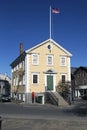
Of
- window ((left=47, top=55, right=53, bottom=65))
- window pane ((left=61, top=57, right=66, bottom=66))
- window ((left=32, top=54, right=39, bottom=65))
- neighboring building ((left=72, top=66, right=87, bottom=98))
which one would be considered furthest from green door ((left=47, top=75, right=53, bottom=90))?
neighboring building ((left=72, top=66, right=87, bottom=98))

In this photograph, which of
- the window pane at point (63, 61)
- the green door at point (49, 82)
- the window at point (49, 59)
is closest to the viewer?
the green door at point (49, 82)

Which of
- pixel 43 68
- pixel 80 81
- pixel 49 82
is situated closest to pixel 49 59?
pixel 43 68

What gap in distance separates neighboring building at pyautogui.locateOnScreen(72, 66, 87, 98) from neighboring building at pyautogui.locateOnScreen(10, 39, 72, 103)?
3144 centimetres

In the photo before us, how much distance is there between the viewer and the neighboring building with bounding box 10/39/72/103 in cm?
4838

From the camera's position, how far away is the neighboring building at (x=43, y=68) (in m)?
48.4

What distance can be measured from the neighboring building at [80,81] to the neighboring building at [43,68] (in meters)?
31.4

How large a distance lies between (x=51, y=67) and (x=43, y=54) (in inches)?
92.4

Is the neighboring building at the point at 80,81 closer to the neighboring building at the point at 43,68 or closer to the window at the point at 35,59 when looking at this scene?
the neighboring building at the point at 43,68

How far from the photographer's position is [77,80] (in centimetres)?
8544

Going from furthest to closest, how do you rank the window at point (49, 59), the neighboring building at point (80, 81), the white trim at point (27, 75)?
the neighboring building at point (80, 81) < the window at point (49, 59) < the white trim at point (27, 75)

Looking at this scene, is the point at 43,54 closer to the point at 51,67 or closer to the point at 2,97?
the point at 51,67

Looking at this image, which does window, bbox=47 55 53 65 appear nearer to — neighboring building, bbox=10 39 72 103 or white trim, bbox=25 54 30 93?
neighboring building, bbox=10 39 72 103

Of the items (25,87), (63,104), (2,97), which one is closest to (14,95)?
(2,97)

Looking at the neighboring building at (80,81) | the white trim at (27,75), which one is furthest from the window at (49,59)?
the neighboring building at (80,81)
